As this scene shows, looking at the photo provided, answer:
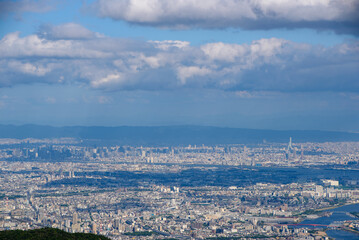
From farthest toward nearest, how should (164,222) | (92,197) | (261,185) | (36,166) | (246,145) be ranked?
(246,145) < (36,166) < (261,185) < (92,197) < (164,222)

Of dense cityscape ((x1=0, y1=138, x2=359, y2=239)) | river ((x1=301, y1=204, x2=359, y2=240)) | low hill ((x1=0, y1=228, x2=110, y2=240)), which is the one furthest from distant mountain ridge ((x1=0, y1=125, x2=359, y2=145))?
low hill ((x1=0, y1=228, x2=110, y2=240))

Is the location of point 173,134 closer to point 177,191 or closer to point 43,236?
point 177,191

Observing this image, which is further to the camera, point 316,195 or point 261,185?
point 261,185

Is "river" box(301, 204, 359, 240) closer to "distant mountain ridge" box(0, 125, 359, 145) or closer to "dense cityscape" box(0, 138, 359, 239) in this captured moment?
"dense cityscape" box(0, 138, 359, 239)

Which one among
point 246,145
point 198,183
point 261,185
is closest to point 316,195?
point 261,185

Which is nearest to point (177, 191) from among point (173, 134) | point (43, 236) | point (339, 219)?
point (339, 219)

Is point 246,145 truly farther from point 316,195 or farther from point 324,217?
point 324,217
